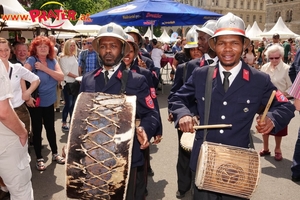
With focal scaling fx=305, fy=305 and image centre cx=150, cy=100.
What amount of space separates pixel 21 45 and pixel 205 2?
83.9 m

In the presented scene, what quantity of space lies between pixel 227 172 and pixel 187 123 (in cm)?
46

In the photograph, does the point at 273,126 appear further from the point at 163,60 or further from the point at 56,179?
the point at 163,60

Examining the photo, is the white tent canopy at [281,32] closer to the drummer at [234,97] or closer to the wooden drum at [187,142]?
the wooden drum at [187,142]

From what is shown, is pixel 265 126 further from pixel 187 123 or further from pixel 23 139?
pixel 23 139

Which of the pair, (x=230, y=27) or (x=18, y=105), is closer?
(x=230, y=27)

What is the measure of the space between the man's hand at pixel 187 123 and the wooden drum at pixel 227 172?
0.23 m

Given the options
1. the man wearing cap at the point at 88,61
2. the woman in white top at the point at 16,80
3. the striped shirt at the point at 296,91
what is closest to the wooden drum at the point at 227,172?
the striped shirt at the point at 296,91

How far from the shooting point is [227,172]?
2.10 meters

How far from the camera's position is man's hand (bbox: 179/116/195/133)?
2.31 meters

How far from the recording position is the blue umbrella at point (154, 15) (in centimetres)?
845

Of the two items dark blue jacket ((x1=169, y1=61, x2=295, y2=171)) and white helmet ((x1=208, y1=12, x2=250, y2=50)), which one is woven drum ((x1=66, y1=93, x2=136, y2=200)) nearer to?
dark blue jacket ((x1=169, y1=61, x2=295, y2=171))

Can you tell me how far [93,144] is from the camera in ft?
7.14

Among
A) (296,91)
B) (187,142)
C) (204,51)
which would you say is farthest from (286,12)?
(187,142)

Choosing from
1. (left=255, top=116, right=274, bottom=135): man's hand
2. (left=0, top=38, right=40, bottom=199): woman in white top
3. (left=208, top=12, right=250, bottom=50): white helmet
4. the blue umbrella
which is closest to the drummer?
(left=208, top=12, right=250, bottom=50): white helmet
